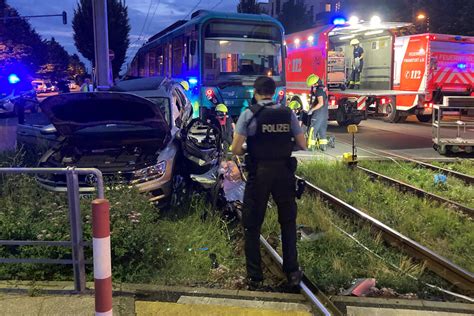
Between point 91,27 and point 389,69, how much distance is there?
40485 millimetres

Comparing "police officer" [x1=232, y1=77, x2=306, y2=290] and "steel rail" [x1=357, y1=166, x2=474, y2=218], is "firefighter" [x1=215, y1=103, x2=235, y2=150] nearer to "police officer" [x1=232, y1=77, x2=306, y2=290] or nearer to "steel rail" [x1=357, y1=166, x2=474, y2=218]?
"steel rail" [x1=357, y1=166, x2=474, y2=218]

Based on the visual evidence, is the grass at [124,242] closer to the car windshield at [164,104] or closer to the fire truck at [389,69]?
the car windshield at [164,104]

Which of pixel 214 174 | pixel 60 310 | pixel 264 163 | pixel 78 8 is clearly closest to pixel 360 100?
pixel 214 174

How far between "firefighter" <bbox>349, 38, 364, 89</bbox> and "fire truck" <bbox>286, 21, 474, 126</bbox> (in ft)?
0.79

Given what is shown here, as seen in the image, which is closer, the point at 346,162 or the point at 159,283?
Result: the point at 159,283

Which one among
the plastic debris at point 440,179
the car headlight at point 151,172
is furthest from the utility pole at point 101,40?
the plastic debris at point 440,179

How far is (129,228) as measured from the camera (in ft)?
14.8

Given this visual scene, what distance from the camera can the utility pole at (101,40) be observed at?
11945 millimetres

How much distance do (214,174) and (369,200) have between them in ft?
8.20

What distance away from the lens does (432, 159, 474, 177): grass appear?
968 centimetres

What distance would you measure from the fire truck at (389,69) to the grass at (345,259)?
443 inches

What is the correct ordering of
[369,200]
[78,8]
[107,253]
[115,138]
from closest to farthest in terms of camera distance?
1. [107,253]
2. [115,138]
3. [369,200]
4. [78,8]

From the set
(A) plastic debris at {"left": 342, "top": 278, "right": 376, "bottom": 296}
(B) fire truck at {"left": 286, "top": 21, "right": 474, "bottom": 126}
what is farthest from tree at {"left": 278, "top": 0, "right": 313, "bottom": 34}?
(A) plastic debris at {"left": 342, "top": 278, "right": 376, "bottom": 296}

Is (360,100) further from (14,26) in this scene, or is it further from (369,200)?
(14,26)
